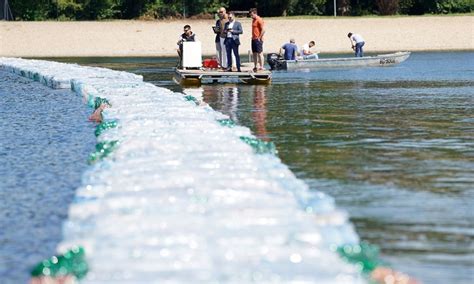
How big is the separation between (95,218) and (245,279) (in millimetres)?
2265

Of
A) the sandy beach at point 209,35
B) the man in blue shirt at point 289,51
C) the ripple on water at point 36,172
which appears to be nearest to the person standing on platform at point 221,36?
the ripple on water at point 36,172

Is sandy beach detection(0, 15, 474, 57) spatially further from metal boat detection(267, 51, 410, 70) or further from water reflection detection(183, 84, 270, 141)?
water reflection detection(183, 84, 270, 141)

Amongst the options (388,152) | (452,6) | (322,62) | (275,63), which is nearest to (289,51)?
(275,63)

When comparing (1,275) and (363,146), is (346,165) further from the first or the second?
(1,275)

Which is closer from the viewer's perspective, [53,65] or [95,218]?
[95,218]

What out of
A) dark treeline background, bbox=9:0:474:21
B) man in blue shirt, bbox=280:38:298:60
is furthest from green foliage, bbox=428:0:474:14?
man in blue shirt, bbox=280:38:298:60

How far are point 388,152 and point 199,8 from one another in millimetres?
68374

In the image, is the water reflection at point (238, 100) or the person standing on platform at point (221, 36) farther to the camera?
the person standing on platform at point (221, 36)

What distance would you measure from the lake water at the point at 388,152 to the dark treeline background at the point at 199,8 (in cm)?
4935

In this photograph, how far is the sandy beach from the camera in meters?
74.9

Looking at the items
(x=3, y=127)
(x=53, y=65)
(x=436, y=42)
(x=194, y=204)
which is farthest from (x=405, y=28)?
(x=194, y=204)

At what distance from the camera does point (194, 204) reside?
375 inches

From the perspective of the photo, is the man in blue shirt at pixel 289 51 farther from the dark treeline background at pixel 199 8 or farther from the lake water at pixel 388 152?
the dark treeline background at pixel 199 8

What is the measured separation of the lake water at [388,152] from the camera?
9.77 meters
